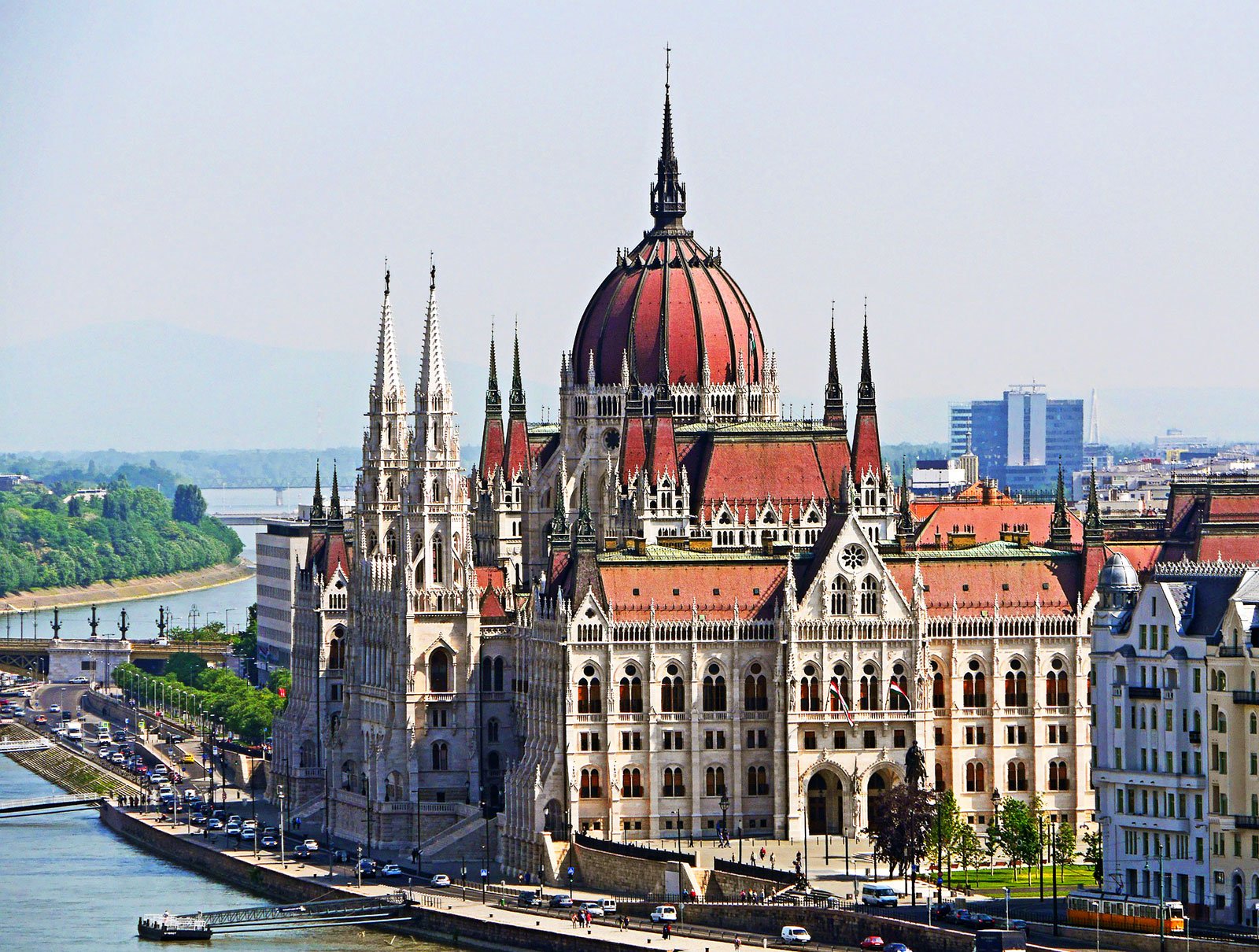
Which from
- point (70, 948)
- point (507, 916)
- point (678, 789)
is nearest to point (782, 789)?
point (678, 789)

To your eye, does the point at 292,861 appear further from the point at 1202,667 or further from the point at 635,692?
the point at 1202,667

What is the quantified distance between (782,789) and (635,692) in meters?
8.26

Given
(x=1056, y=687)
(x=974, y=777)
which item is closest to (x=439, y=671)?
(x=974, y=777)

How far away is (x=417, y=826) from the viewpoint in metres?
192

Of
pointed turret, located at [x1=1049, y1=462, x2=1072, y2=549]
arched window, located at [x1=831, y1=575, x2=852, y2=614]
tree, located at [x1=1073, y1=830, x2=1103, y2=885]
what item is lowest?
tree, located at [x1=1073, y1=830, x2=1103, y2=885]

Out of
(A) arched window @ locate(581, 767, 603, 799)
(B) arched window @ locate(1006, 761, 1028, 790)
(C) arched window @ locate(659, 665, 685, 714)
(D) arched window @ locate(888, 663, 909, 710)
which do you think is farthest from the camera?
(B) arched window @ locate(1006, 761, 1028, 790)

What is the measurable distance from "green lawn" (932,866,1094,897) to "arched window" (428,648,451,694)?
107 feet

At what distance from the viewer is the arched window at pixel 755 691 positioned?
18025 centimetres

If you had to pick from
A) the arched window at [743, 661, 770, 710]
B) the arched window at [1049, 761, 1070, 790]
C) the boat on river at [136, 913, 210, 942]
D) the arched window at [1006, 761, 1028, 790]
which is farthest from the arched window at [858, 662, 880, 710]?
the boat on river at [136, 913, 210, 942]

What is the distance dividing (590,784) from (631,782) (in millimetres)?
1946

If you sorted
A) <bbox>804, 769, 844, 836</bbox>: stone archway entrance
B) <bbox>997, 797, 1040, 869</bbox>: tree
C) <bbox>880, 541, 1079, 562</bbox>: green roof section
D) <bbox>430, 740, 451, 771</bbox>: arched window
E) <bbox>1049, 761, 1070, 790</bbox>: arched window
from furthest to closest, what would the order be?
<bbox>430, 740, 451, 771</bbox>: arched window, <bbox>880, 541, 1079, 562</bbox>: green roof section, <bbox>1049, 761, 1070, 790</bbox>: arched window, <bbox>804, 769, 844, 836</bbox>: stone archway entrance, <bbox>997, 797, 1040, 869</bbox>: tree

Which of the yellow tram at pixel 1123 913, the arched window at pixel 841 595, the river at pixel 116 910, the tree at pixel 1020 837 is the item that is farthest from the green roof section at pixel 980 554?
the yellow tram at pixel 1123 913

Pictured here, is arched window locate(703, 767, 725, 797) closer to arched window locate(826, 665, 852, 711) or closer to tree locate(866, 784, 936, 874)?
arched window locate(826, 665, 852, 711)

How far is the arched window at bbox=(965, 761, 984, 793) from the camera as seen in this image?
18350 cm
